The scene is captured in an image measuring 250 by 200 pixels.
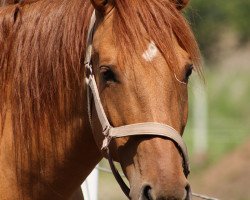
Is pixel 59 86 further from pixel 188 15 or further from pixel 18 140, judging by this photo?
pixel 188 15

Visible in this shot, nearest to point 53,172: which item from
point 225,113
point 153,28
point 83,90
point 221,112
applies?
point 83,90

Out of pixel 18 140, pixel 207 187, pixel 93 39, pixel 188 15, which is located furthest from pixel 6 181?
pixel 207 187

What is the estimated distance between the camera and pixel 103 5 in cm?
366

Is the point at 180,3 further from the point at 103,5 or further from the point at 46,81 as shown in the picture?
the point at 46,81

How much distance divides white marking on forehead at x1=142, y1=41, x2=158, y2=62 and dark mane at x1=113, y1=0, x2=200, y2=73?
0.8 inches

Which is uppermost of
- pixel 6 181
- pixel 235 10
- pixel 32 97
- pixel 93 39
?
pixel 93 39

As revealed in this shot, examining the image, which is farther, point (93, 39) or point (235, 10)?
point (235, 10)

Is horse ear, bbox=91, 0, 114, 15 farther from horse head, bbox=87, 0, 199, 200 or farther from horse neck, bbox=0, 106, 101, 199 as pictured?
horse neck, bbox=0, 106, 101, 199

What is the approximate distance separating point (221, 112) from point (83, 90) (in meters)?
17.7

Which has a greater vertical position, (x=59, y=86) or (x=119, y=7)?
(x=119, y=7)

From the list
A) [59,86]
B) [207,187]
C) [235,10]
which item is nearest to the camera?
[59,86]

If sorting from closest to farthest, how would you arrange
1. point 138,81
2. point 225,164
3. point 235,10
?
point 138,81 → point 225,164 → point 235,10

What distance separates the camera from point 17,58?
3891mm

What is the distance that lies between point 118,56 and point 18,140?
Result: 0.70 metres
